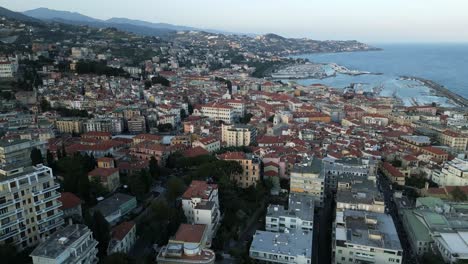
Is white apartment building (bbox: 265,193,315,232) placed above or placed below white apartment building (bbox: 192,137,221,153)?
below

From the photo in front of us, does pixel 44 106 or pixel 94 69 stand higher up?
pixel 94 69

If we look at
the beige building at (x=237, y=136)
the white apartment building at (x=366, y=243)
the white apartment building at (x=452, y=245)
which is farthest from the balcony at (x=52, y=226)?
the beige building at (x=237, y=136)

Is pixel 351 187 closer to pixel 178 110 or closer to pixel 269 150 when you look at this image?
pixel 269 150

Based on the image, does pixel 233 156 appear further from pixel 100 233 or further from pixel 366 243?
pixel 100 233

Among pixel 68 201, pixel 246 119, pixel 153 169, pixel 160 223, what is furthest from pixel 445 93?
pixel 68 201

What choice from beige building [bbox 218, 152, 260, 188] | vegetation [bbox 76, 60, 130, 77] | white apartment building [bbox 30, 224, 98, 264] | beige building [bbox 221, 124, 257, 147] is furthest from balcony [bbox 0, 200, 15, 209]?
vegetation [bbox 76, 60, 130, 77]

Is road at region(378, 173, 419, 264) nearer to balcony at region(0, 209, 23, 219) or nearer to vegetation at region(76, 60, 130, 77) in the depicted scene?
balcony at region(0, 209, 23, 219)

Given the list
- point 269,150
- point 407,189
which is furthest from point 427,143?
point 269,150
